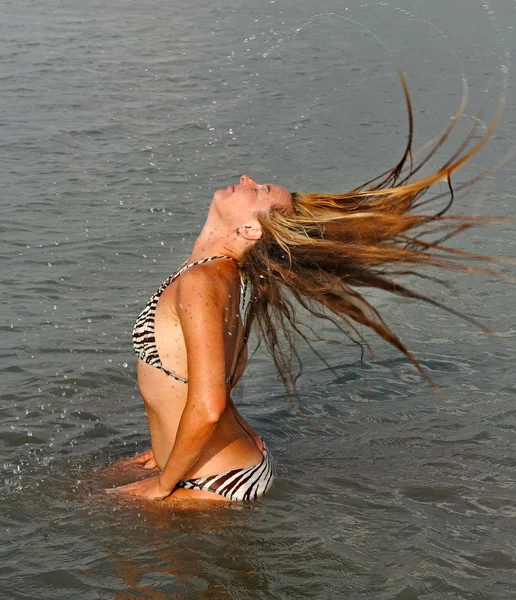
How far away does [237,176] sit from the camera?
10.5 metres

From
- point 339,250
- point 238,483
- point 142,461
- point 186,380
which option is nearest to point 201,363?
point 186,380

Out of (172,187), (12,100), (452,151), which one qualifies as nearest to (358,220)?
(172,187)

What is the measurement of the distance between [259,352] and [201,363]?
2.98m

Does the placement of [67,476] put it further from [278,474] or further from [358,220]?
[358,220]

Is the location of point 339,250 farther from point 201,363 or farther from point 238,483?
point 238,483

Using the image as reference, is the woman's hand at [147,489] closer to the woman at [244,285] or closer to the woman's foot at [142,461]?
the woman at [244,285]

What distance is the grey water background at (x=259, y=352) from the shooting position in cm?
413

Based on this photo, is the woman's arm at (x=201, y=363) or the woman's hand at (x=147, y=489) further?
the woman's hand at (x=147, y=489)

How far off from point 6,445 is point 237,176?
19.0ft

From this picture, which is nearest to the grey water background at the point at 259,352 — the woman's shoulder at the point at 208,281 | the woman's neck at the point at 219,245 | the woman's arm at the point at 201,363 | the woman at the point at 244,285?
the woman at the point at 244,285

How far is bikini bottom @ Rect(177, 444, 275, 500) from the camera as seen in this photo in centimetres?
434

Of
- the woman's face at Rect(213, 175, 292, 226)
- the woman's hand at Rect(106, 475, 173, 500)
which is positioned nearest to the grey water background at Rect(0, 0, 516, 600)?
the woman's hand at Rect(106, 475, 173, 500)

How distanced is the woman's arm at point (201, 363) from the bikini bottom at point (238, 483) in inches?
11.4

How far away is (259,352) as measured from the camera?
6.91 meters
